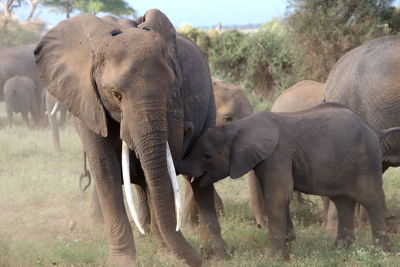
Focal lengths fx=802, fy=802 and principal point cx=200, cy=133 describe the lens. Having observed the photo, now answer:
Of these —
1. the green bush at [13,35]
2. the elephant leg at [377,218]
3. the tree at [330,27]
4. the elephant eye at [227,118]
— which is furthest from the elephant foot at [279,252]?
the green bush at [13,35]

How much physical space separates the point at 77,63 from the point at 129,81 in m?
0.67

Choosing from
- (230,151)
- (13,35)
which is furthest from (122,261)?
(13,35)

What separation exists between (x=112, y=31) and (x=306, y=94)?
4.00 meters

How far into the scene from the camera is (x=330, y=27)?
14461 millimetres

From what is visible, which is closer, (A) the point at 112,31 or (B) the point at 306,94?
(A) the point at 112,31

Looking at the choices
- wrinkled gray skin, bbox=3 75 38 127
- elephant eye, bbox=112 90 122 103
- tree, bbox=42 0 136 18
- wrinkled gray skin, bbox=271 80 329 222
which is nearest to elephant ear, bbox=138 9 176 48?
elephant eye, bbox=112 90 122 103

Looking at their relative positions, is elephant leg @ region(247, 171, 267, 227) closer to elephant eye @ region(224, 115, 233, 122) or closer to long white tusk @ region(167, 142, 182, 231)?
elephant eye @ region(224, 115, 233, 122)

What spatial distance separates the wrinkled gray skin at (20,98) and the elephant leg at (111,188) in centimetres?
1011

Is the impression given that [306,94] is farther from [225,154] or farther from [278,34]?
[278,34]

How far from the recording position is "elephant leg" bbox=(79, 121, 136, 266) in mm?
5406

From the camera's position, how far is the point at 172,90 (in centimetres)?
504

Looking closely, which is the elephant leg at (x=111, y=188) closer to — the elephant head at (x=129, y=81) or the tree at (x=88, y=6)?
the elephant head at (x=129, y=81)

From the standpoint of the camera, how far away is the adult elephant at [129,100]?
4.81 m

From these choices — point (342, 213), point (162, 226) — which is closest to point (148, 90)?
point (162, 226)
